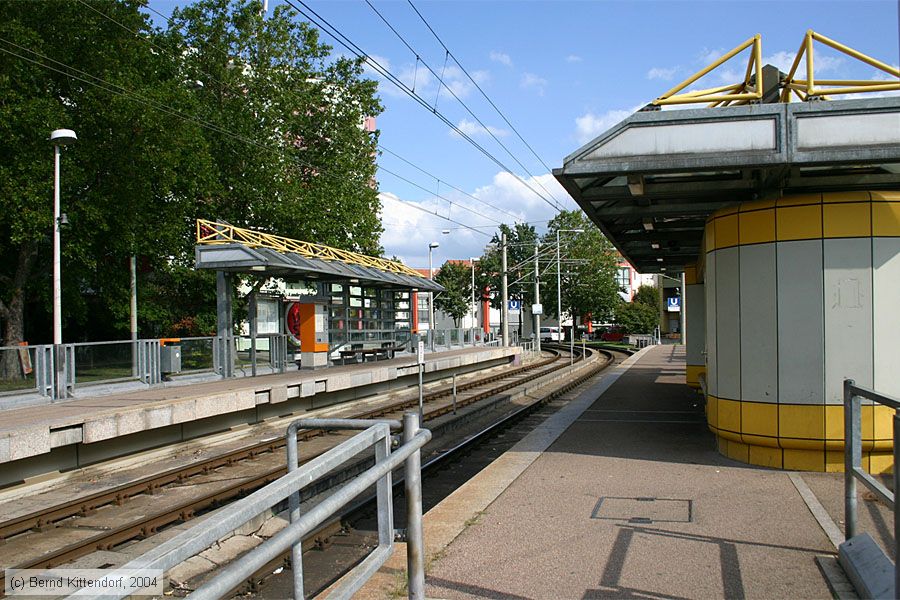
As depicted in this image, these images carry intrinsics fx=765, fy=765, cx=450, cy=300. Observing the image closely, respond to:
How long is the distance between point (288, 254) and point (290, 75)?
14585 millimetres

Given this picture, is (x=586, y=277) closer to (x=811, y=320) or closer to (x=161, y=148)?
(x=161, y=148)

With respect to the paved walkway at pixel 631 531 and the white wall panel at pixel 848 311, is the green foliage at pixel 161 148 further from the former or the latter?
the white wall panel at pixel 848 311

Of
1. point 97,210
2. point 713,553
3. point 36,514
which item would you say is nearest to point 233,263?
point 97,210

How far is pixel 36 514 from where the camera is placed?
29.0ft

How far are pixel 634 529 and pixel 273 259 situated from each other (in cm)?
1264

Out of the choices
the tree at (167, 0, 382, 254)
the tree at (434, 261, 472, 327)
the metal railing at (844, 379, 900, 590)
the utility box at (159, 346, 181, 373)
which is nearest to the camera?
the metal railing at (844, 379, 900, 590)

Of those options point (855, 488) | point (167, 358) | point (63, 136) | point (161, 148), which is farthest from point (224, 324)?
point (855, 488)

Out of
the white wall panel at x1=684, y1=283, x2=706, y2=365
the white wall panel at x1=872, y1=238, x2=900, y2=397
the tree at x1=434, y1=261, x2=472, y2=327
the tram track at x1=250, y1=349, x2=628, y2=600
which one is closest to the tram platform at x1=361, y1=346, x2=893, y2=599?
the tram track at x1=250, y1=349, x2=628, y2=600

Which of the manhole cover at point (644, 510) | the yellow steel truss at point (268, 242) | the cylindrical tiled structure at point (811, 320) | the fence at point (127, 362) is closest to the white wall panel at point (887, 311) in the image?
the cylindrical tiled structure at point (811, 320)

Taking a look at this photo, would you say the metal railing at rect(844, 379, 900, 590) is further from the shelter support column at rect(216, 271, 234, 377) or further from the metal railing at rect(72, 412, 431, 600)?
the shelter support column at rect(216, 271, 234, 377)

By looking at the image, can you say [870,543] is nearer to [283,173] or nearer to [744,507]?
[744,507]

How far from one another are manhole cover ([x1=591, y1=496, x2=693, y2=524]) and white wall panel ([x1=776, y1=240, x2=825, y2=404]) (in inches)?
91.5

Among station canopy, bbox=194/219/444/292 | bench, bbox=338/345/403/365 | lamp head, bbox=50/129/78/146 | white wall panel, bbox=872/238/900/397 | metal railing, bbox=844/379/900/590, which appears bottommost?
bench, bbox=338/345/403/365

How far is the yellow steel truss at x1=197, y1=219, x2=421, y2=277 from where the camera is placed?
18344mm
